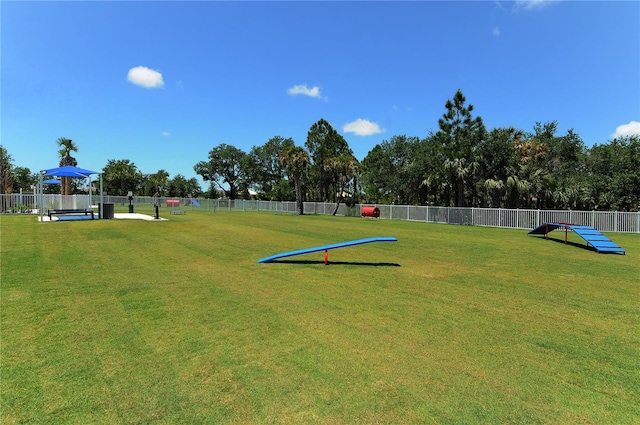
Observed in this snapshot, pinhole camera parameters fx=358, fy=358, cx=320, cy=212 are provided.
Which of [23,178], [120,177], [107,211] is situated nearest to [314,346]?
[107,211]

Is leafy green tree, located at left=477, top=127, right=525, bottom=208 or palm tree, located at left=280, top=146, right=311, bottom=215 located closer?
leafy green tree, located at left=477, top=127, right=525, bottom=208

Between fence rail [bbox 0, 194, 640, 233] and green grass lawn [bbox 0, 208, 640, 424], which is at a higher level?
fence rail [bbox 0, 194, 640, 233]

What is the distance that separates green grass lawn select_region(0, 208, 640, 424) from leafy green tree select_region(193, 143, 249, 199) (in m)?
61.0

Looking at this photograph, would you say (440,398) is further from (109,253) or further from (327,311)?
(109,253)

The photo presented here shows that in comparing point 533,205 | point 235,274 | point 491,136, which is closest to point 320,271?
point 235,274

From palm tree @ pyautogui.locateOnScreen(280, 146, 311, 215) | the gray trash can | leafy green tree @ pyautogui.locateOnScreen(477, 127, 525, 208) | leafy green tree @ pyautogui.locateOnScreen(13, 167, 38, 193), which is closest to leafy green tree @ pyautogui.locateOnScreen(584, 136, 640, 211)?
leafy green tree @ pyautogui.locateOnScreen(477, 127, 525, 208)

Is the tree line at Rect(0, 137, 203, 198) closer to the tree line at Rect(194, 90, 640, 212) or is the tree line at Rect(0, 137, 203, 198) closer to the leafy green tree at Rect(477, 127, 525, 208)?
the tree line at Rect(194, 90, 640, 212)

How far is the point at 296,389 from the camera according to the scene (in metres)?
2.79

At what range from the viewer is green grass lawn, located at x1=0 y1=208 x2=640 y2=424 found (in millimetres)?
2555

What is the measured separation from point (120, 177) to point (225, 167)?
65.6 ft

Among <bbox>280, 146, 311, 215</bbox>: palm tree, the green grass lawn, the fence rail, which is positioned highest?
<bbox>280, 146, 311, 215</bbox>: palm tree

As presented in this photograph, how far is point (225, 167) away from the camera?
66.8m

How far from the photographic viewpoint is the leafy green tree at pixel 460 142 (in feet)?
96.8

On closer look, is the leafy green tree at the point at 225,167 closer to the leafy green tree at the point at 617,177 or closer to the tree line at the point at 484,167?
the tree line at the point at 484,167
